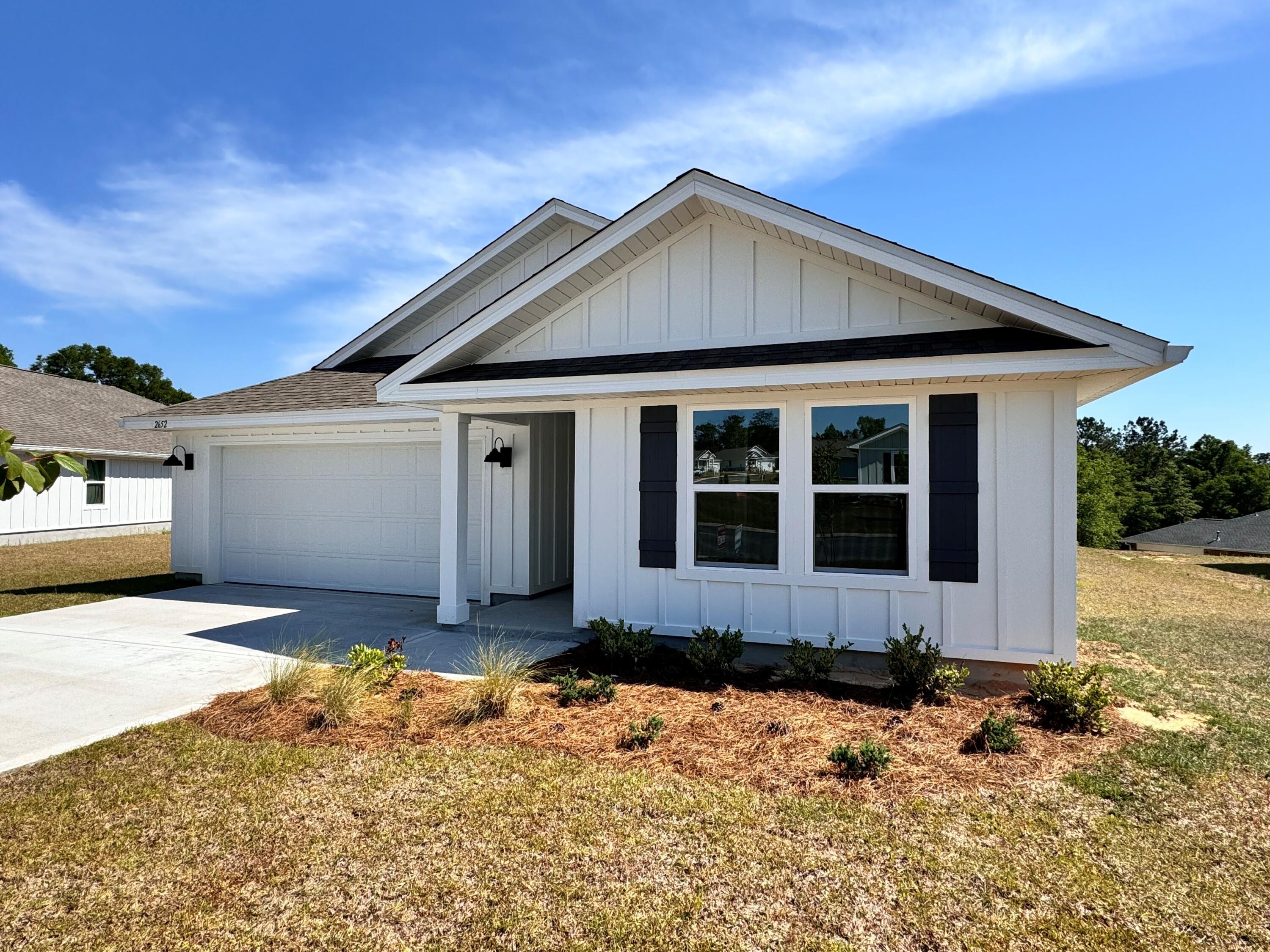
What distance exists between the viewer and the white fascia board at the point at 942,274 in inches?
214

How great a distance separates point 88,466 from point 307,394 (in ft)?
37.1

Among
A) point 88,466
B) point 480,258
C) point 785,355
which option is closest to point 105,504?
point 88,466

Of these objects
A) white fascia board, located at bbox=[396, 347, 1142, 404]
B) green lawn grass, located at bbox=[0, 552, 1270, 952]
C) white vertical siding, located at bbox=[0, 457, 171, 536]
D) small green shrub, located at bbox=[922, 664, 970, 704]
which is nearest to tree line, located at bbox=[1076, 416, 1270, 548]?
white fascia board, located at bbox=[396, 347, 1142, 404]

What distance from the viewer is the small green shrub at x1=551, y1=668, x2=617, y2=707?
562 centimetres

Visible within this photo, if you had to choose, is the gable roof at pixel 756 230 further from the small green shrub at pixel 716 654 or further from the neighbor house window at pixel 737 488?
the small green shrub at pixel 716 654

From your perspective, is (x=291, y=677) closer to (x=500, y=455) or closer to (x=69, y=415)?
(x=500, y=455)

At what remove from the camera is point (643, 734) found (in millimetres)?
4773

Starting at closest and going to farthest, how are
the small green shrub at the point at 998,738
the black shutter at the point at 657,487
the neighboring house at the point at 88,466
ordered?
the small green shrub at the point at 998,738 → the black shutter at the point at 657,487 → the neighboring house at the point at 88,466

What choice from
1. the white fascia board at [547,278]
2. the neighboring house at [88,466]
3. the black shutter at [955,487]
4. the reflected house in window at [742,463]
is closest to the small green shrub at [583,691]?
the reflected house in window at [742,463]

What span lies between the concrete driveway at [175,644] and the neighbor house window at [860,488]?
3200 millimetres

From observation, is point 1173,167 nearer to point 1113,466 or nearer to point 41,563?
point 41,563

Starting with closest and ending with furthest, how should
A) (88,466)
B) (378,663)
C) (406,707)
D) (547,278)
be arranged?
(406,707)
(378,663)
(547,278)
(88,466)

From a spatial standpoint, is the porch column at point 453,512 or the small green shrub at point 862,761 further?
the porch column at point 453,512

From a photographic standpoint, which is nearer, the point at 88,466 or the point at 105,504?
the point at 88,466
